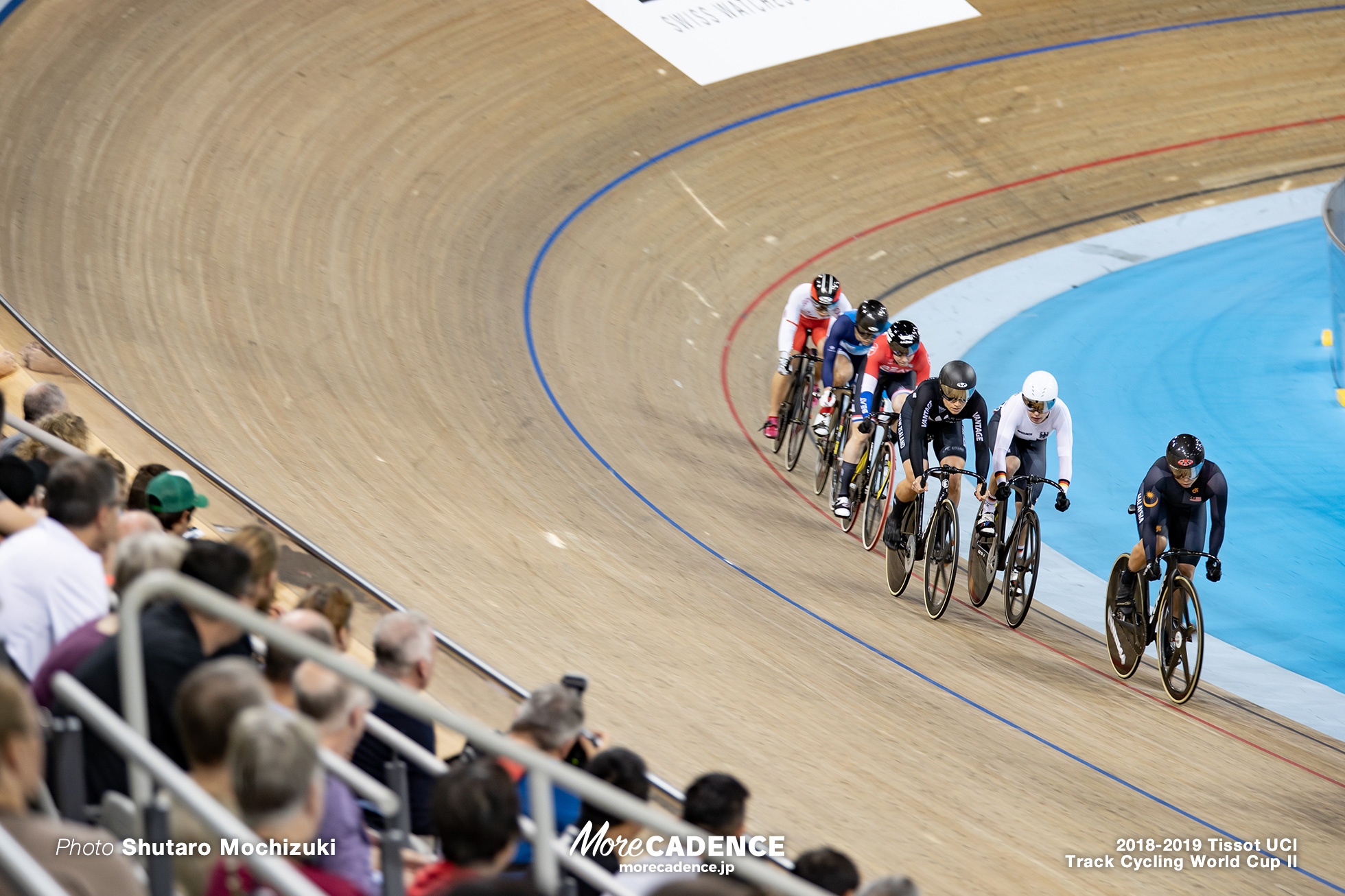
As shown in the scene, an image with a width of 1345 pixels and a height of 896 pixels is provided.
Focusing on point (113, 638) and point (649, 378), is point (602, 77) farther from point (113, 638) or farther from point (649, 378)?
point (113, 638)

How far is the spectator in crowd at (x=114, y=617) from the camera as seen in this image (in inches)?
104

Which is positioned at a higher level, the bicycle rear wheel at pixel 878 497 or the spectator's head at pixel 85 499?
the bicycle rear wheel at pixel 878 497

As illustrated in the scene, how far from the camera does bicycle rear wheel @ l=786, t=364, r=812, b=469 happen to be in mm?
8547

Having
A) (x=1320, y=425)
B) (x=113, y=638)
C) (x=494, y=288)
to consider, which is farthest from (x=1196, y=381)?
(x=113, y=638)

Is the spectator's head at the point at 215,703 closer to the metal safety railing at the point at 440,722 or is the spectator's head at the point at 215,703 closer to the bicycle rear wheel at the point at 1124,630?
the metal safety railing at the point at 440,722

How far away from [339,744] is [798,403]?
627cm

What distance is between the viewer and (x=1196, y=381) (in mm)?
9977

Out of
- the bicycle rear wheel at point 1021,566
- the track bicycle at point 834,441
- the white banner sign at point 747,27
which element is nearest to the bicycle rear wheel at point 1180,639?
the bicycle rear wheel at point 1021,566

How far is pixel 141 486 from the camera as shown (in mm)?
3967

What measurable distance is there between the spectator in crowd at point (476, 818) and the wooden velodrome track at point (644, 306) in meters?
1.70

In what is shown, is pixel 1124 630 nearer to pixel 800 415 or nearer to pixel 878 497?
pixel 878 497

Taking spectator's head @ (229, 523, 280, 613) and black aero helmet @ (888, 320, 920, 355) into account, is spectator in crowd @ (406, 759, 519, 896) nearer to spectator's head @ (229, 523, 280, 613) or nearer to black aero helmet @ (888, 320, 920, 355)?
spectator's head @ (229, 523, 280, 613)

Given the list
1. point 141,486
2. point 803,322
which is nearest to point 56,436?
point 141,486

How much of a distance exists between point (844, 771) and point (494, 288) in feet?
18.1
